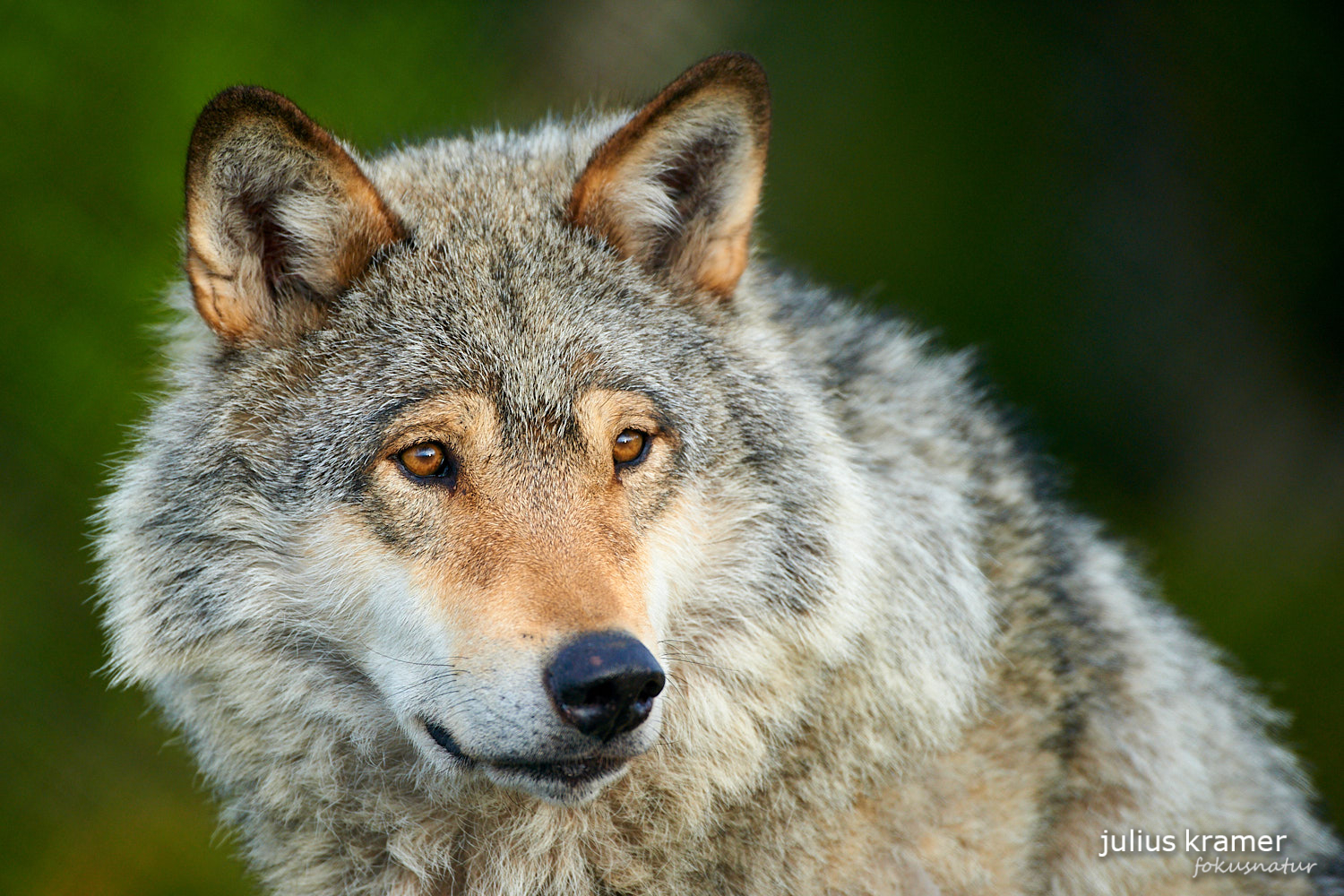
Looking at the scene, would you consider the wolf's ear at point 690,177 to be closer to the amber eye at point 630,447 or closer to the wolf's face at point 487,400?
the wolf's face at point 487,400

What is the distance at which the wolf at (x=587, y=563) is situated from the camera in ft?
10.1

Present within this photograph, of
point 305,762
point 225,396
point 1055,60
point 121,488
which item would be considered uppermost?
point 1055,60

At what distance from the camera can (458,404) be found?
10.1 feet

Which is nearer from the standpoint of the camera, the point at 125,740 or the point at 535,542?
the point at 535,542

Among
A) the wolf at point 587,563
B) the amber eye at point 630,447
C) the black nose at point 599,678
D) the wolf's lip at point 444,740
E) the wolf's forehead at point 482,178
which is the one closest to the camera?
the black nose at point 599,678

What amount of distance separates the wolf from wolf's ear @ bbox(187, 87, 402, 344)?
0.4 inches

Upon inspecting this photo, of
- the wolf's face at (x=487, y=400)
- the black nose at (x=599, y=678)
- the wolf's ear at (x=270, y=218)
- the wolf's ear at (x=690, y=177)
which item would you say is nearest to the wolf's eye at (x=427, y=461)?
the wolf's face at (x=487, y=400)

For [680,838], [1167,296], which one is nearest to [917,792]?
[680,838]

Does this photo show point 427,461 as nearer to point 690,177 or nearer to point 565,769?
point 565,769

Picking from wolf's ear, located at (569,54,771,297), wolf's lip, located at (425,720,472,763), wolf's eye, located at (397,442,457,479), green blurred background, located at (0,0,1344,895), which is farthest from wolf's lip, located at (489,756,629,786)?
green blurred background, located at (0,0,1344,895)

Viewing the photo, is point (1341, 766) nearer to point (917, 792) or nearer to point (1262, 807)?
point (1262, 807)

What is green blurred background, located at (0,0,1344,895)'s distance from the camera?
7492 millimetres

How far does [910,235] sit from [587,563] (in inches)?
386

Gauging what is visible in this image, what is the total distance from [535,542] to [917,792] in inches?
57.2
